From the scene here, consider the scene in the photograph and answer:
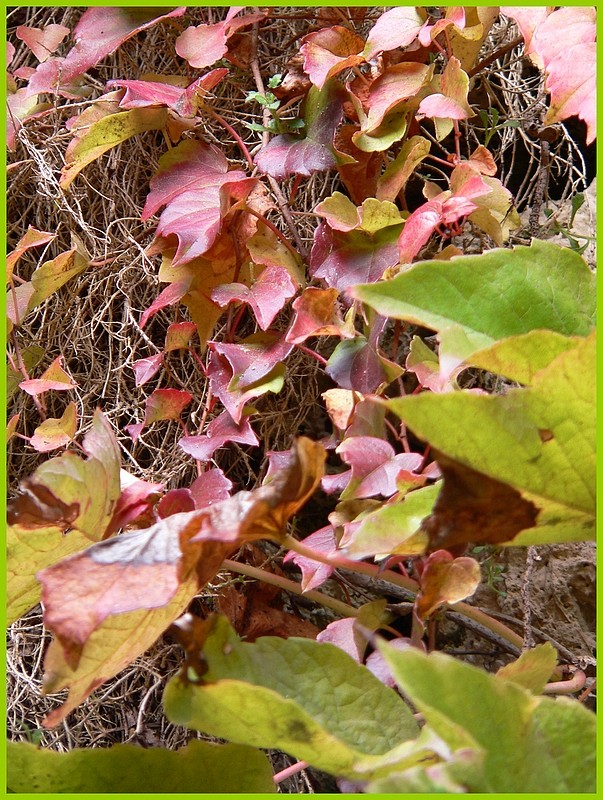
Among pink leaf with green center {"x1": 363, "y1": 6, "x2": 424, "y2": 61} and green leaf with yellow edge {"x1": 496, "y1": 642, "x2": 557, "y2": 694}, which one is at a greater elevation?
pink leaf with green center {"x1": 363, "y1": 6, "x2": 424, "y2": 61}

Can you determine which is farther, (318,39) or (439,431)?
(318,39)

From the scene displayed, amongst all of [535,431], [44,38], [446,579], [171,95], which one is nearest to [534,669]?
[446,579]

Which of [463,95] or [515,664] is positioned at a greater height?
[463,95]

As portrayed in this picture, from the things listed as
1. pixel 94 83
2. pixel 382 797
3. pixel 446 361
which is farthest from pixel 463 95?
pixel 382 797

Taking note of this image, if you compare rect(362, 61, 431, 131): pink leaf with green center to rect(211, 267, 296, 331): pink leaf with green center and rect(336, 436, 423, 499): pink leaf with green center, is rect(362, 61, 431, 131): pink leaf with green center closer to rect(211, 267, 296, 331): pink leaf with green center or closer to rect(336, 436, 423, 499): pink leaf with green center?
rect(211, 267, 296, 331): pink leaf with green center

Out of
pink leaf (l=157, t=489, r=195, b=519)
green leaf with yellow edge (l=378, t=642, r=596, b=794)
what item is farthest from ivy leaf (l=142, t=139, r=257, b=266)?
→ green leaf with yellow edge (l=378, t=642, r=596, b=794)

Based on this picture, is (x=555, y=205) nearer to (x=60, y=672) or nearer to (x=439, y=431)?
(x=439, y=431)
